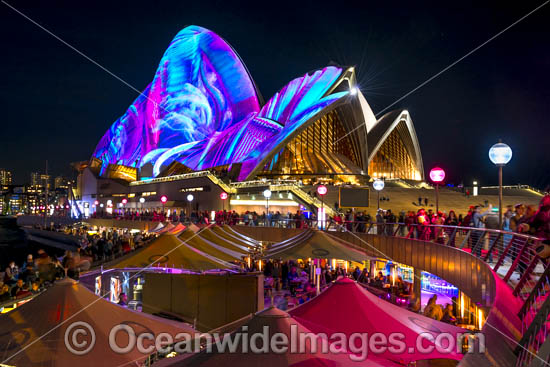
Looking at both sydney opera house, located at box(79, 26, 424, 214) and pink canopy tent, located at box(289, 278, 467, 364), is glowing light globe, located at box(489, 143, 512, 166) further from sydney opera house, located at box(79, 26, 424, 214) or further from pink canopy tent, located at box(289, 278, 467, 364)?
sydney opera house, located at box(79, 26, 424, 214)

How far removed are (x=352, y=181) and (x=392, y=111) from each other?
12458 mm

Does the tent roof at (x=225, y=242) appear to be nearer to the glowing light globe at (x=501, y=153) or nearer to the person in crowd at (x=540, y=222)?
the glowing light globe at (x=501, y=153)

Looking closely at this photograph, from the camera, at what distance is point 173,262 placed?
1162cm

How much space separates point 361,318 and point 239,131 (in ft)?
140

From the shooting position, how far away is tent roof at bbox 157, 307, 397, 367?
144 inches

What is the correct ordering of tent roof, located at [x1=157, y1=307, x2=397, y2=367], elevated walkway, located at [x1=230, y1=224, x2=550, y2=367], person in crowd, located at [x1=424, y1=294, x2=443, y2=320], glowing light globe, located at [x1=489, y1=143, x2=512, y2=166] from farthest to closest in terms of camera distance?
person in crowd, located at [x1=424, y1=294, x2=443, y2=320], glowing light globe, located at [x1=489, y1=143, x2=512, y2=166], tent roof, located at [x1=157, y1=307, x2=397, y2=367], elevated walkway, located at [x1=230, y1=224, x2=550, y2=367]

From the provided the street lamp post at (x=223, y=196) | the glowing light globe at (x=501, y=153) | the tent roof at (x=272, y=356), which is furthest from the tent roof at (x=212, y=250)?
the street lamp post at (x=223, y=196)

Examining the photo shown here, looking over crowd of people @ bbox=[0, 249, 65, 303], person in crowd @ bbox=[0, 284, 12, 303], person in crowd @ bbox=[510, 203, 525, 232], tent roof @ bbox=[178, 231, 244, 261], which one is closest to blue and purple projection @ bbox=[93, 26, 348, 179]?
tent roof @ bbox=[178, 231, 244, 261]

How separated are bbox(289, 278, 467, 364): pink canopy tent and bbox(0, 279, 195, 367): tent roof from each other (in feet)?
5.98

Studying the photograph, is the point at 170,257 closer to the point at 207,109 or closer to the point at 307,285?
the point at 307,285

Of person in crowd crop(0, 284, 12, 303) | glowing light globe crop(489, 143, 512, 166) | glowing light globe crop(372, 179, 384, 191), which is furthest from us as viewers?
glowing light globe crop(372, 179, 384, 191)

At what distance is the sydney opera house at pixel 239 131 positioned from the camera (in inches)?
1674

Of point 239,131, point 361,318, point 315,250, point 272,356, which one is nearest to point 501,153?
point 361,318

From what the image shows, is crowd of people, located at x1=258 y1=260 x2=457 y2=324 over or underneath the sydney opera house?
underneath
